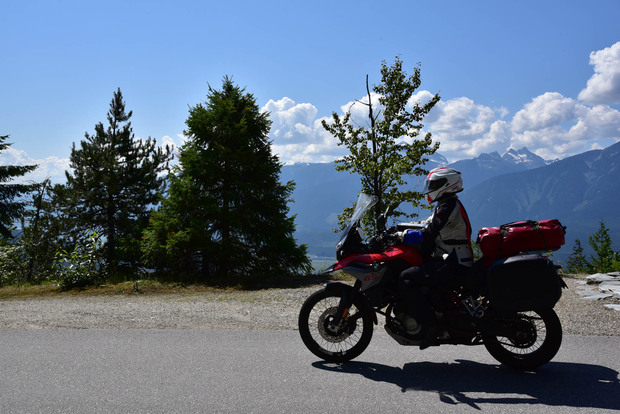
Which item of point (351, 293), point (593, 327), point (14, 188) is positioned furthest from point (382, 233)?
point (14, 188)

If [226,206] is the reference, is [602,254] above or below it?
below

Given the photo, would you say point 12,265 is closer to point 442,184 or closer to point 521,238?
point 442,184

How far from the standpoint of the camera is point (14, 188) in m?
29.1

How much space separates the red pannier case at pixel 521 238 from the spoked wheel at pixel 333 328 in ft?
4.70

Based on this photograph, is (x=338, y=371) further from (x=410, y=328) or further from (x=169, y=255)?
(x=169, y=255)

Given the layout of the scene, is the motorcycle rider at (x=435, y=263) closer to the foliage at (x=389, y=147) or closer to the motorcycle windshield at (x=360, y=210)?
the motorcycle windshield at (x=360, y=210)

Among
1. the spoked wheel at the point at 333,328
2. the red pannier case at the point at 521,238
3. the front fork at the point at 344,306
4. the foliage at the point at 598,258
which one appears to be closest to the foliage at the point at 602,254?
the foliage at the point at 598,258

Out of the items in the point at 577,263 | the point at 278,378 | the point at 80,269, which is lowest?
the point at 278,378

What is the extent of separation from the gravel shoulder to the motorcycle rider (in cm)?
271

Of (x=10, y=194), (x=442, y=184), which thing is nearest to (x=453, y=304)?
(x=442, y=184)

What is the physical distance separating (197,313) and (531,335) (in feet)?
17.8

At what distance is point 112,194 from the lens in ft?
67.2

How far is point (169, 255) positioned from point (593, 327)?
34.7 feet

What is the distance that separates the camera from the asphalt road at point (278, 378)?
13.4ft
